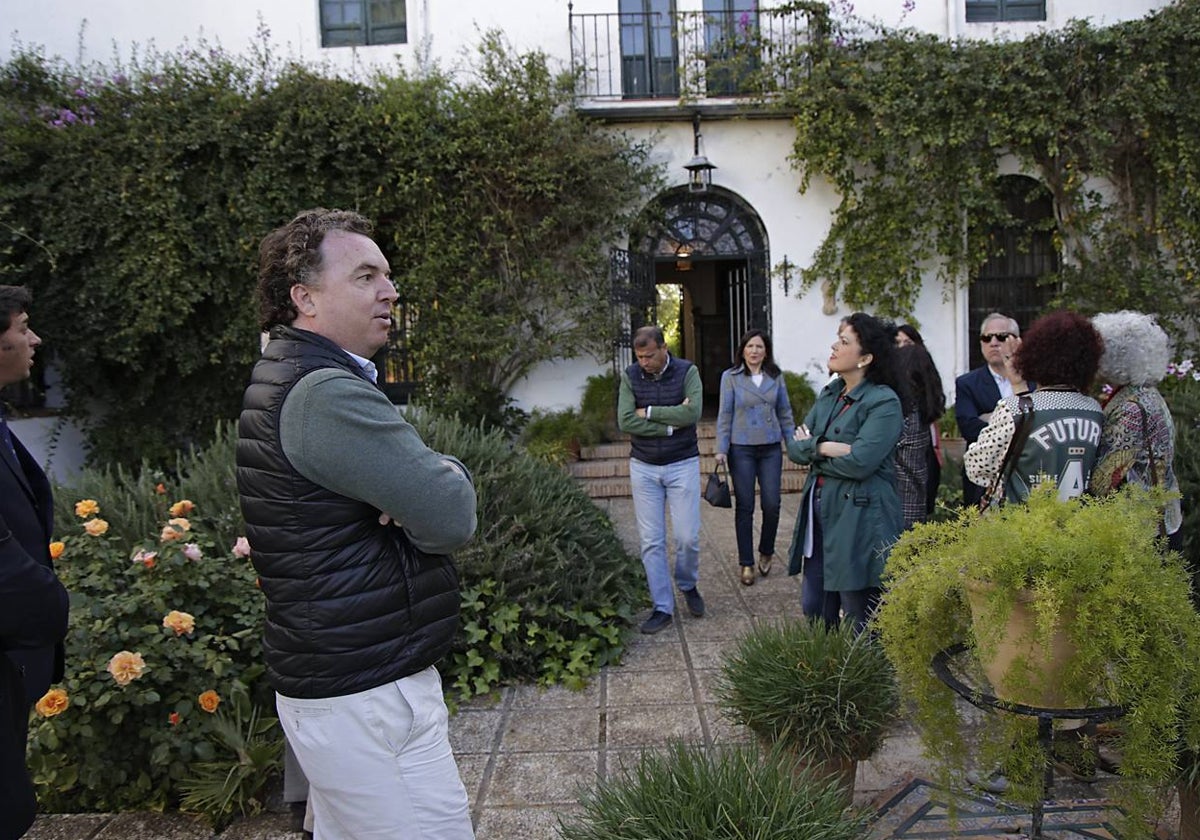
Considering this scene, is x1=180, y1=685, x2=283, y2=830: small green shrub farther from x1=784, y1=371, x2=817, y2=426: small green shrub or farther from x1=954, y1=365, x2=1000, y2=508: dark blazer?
x1=784, y1=371, x2=817, y2=426: small green shrub

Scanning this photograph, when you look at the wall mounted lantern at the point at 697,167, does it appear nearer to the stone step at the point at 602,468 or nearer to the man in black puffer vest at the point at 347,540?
the stone step at the point at 602,468

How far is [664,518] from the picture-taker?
15.7 ft

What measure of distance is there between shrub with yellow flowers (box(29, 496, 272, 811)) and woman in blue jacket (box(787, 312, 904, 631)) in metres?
2.49

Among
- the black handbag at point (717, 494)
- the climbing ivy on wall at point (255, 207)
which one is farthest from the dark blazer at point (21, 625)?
the climbing ivy on wall at point (255, 207)

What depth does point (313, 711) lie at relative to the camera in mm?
1741

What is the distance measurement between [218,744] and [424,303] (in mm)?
7211

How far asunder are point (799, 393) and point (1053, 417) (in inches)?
285

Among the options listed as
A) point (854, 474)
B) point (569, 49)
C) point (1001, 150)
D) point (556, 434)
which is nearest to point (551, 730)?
point (854, 474)

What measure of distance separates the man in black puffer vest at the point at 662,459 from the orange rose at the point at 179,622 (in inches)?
99.8

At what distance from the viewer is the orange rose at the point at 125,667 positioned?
2721 millimetres

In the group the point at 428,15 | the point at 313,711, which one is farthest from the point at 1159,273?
the point at 313,711

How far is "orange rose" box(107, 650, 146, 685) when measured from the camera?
2721 mm

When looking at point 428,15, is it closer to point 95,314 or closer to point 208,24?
point 208,24

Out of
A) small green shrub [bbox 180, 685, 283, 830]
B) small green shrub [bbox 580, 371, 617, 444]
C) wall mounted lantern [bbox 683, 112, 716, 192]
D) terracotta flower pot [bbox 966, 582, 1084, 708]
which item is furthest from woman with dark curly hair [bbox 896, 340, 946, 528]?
wall mounted lantern [bbox 683, 112, 716, 192]
